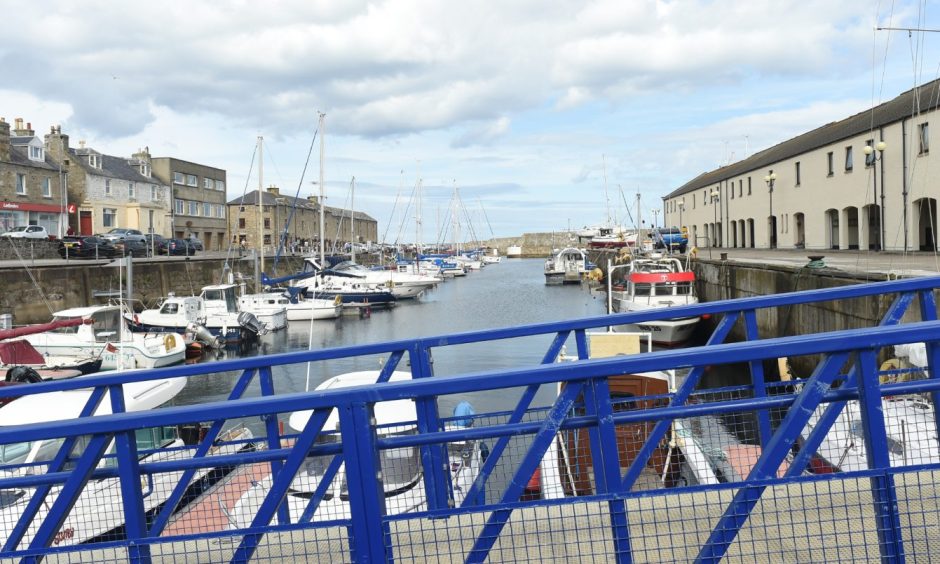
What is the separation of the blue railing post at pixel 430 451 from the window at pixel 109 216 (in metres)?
58.0

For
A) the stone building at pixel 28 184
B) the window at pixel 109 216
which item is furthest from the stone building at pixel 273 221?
the stone building at pixel 28 184

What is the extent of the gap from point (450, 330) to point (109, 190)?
35063 mm

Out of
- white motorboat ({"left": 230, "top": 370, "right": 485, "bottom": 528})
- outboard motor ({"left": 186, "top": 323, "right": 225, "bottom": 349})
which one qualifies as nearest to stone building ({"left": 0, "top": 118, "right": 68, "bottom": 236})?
outboard motor ({"left": 186, "top": 323, "right": 225, "bottom": 349})

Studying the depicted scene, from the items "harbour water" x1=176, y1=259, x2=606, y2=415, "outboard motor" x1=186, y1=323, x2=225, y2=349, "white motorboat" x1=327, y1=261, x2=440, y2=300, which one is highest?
"white motorboat" x1=327, y1=261, x2=440, y2=300

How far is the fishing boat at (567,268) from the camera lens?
66.5 metres

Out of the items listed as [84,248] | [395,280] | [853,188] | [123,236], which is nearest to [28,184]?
[123,236]

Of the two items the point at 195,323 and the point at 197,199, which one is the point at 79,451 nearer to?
the point at 195,323

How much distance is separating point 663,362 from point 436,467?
5.58 feet

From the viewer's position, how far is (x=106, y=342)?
23.0 m

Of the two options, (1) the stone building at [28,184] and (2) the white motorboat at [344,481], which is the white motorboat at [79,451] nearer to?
(2) the white motorboat at [344,481]

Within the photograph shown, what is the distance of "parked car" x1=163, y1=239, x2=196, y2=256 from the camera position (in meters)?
A: 49.4

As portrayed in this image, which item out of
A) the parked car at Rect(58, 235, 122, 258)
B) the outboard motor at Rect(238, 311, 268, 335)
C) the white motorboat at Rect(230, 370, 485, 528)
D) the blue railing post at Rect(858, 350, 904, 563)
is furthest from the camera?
the parked car at Rect(58, 235, 122, 258)

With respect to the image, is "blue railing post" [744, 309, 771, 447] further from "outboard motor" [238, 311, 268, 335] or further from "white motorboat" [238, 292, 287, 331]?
"white motorboat" [238, 292, 287, 331]

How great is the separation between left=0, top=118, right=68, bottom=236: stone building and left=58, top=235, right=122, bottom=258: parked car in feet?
18.4
